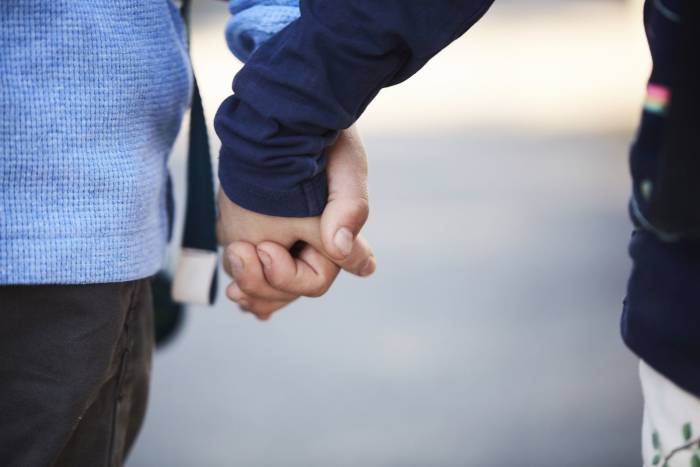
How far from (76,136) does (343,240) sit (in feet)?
1.34

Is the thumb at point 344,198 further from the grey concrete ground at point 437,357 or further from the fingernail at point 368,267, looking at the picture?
the grey concrete ground at point 437,357

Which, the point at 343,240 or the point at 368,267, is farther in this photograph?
the point at 368,267

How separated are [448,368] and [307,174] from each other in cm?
210

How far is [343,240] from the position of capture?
1527 mm

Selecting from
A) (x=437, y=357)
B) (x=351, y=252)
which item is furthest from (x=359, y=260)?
(x=437, y=357)

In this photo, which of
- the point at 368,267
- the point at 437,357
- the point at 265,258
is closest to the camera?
the point at 265,258

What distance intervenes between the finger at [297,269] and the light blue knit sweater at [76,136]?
208 mm

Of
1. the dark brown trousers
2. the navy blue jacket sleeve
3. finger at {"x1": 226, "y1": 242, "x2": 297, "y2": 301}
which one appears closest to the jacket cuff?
the navy blue jacket sleeve

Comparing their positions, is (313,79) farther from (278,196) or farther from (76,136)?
(76,136)

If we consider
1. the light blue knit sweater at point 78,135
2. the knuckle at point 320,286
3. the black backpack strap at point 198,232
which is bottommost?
the black backpack strap at point 198,232

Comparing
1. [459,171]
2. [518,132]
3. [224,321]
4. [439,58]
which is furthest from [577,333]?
[439,58]

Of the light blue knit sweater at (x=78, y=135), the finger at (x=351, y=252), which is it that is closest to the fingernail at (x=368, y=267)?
the finger at (x=351, y=252)

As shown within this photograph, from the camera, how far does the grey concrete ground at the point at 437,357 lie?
304cm

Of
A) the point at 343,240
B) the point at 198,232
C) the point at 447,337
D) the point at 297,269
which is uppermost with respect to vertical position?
the point at 343,240
